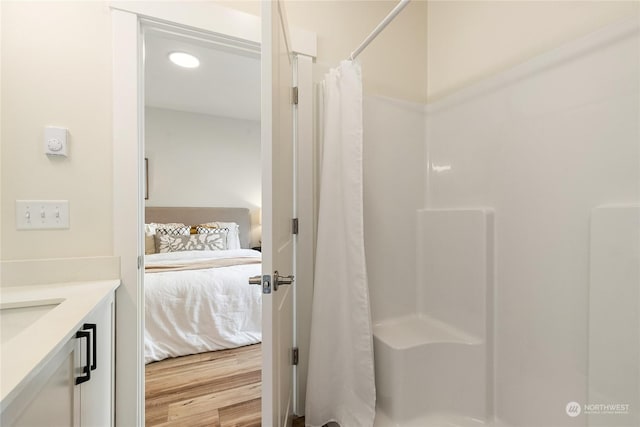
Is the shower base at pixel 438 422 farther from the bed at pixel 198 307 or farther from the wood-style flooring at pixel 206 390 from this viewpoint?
the bed at pixel 198 307

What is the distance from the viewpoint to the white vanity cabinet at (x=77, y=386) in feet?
1.75

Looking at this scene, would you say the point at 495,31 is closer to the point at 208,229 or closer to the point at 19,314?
the point at 19,314

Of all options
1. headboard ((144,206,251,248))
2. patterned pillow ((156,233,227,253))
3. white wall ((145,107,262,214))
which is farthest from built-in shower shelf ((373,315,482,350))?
white wall ((145,107,262,214))

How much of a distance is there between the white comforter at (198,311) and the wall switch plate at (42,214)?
116 centimetres

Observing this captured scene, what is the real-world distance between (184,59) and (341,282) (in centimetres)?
256

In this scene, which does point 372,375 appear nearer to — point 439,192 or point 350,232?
point 350,232

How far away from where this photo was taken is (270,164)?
2.69 ft

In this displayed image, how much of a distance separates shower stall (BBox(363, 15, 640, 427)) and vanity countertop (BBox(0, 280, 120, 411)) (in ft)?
4.07

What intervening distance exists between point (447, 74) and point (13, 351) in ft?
6.93

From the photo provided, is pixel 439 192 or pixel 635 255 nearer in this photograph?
pixel 635 255

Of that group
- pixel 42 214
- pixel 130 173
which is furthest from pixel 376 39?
pixel 42 214

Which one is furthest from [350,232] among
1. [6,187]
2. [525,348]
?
[6,187]

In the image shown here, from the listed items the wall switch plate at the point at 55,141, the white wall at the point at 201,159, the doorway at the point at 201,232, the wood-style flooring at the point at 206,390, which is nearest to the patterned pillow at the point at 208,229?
the doorway at the point at 201,232

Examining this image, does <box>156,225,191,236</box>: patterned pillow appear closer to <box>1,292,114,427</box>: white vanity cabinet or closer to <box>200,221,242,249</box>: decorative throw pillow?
<box>200,221,242,249</box>: decorative throw pillow
